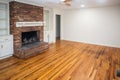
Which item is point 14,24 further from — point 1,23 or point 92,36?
point 92,36

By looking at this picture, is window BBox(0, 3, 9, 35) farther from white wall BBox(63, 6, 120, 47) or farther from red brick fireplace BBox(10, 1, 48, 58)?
white wall BBox(63, 6, 120, 47)

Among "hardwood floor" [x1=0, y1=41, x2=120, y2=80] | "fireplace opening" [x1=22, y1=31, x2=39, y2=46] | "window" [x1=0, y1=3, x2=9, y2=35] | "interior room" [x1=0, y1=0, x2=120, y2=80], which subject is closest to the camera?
"hardwood floor" [x1=0, y1=41, x2=120, y2=80]

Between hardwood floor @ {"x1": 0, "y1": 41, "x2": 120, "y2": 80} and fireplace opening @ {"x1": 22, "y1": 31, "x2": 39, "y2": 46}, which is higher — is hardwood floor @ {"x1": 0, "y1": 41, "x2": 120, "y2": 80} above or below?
below

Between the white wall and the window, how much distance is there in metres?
5.05

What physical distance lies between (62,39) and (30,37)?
387 cm

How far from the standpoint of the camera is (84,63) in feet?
13.0

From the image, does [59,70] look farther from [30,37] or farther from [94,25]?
[94,25]

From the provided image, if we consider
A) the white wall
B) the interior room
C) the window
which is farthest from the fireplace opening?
the white wall

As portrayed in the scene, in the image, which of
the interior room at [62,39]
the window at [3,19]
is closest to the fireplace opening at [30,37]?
the interior room at [62,39]

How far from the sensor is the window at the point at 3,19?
441 cm

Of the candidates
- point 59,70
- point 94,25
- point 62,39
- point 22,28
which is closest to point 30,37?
point 22,28

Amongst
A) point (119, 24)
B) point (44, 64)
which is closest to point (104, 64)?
point (44, 64)

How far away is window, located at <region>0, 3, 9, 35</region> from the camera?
4405 millimetres

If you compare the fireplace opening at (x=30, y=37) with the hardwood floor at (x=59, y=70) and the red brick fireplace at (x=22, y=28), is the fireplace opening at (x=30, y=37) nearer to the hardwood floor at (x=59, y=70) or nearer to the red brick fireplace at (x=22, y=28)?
the red brick fireplace at (x=22, y=28)
